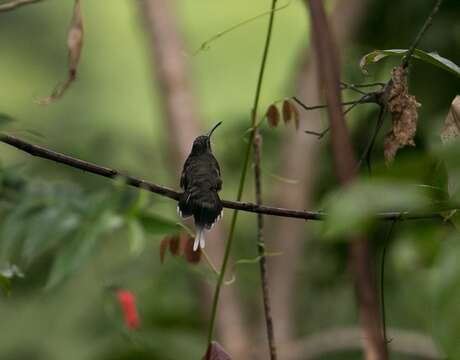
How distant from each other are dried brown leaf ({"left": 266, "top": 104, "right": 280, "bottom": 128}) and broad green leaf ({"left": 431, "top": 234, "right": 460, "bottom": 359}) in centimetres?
73

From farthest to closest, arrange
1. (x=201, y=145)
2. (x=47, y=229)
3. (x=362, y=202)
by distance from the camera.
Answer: (x=47, y=229), (x=201, y=145), (x=362, y=202)

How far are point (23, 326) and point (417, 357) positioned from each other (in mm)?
2030

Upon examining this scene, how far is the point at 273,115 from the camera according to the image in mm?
1277

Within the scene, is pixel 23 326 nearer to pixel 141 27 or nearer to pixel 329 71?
pixel 141 27

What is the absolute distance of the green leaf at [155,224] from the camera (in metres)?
1.78

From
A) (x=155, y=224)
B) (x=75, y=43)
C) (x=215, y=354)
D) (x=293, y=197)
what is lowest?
(x=215, y=354)

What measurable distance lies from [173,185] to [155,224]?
166cm

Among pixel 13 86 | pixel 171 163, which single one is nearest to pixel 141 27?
pixel 171 163

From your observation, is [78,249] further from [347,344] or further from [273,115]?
[347,344]

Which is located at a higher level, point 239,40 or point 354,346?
point 239,40

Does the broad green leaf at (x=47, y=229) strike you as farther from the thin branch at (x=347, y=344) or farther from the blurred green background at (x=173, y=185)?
the thin branch at (x=347, y=344)

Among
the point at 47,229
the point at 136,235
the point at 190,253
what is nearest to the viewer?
the point at 190,253

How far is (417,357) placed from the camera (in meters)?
3.34

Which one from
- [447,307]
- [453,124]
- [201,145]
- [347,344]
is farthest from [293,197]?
[447,307]
